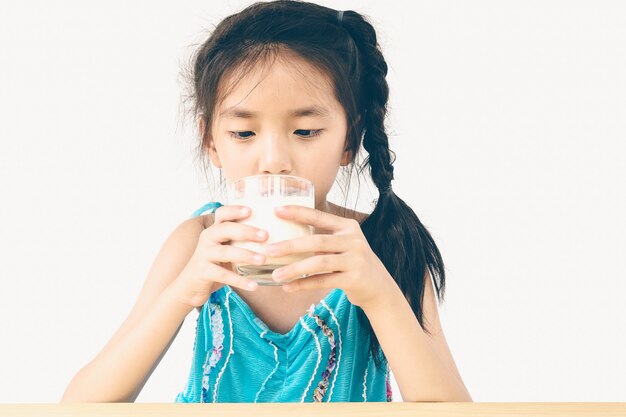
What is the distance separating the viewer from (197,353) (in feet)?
5.37

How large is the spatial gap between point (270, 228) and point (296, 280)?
0.09 meters

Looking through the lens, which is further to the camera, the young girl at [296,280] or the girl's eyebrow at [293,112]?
the girl's eyebrow at [293,112]

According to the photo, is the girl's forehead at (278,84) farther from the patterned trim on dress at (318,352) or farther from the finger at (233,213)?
the patterned trim on dress at (318,352)

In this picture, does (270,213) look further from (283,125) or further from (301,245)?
(283,125)

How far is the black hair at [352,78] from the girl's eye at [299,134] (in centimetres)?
14

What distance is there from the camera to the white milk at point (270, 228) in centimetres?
103

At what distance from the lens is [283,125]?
1301 millimetres

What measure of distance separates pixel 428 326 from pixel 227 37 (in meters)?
0.76

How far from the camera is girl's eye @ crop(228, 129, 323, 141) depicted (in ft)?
4.38

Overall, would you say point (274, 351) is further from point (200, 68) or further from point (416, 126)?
point (416, 126)

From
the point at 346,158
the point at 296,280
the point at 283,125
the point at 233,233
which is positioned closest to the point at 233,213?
the point at 233,233

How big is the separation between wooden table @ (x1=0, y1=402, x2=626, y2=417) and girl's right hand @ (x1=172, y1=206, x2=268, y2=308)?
0.21 m

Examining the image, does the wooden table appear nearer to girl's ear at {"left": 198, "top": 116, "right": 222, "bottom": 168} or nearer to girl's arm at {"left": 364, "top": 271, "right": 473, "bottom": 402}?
girl's arm at {"left": 364, "top": 271, "right": 473, "bottom": 402}

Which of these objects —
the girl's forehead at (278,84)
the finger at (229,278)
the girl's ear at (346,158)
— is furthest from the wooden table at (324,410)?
the girl's ear at (346,158)
